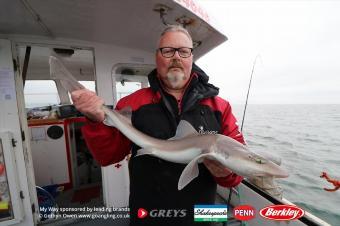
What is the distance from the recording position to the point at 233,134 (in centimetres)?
187

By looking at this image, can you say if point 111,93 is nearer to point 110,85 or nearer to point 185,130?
point 110,85

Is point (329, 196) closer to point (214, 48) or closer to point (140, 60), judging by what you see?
point (214, 48)

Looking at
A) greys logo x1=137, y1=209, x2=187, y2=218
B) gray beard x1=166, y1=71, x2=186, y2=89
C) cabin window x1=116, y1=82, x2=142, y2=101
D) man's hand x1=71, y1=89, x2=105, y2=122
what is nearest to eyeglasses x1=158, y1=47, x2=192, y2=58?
gray beard x1=166, y1=71, x2=186, y2=89

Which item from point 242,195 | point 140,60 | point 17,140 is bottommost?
point 242,195

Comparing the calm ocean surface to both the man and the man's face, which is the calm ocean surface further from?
the man's face

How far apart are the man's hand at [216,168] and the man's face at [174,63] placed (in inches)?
27.8

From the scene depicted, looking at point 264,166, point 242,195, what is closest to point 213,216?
point 264,166

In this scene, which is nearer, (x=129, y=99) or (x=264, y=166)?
(x=264, y=166)

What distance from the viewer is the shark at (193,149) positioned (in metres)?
1.23

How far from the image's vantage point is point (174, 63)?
5.87ft

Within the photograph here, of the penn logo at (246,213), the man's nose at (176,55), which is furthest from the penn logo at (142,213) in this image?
the penn logo at (246,213)

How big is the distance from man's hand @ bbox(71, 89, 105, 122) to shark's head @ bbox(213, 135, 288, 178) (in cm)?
87

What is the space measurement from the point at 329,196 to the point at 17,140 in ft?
25.1

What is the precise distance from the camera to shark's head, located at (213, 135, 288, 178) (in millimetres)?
1180
